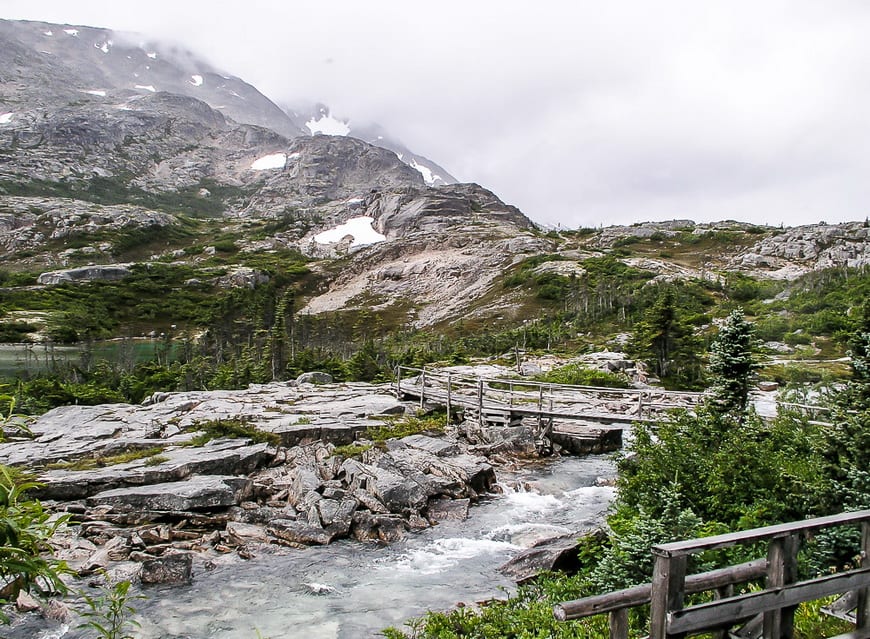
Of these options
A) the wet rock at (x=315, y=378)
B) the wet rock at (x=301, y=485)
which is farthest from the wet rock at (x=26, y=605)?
the wet rock at (x=315, y=378)

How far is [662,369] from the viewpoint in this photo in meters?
41.2

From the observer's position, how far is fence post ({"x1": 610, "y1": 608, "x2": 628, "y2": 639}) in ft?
17.3

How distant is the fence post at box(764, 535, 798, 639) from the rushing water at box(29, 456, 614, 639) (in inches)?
292

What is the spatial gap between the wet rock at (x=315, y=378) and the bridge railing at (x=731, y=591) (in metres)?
39.8

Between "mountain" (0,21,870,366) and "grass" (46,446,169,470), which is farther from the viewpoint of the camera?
"mountain" (0,21,870,366)

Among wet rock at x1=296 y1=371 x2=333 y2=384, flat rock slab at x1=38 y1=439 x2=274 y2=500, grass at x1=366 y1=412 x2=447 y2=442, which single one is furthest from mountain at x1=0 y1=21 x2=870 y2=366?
flat rock slab at x1=38 y1=439 x2=274 y2=500

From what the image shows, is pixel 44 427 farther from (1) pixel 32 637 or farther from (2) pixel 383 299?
(2) pixel 383 299

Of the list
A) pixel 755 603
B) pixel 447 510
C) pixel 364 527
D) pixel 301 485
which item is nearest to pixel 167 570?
pixel 364 527

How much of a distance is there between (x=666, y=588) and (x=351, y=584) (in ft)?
31.7

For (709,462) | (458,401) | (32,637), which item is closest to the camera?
(32,637)

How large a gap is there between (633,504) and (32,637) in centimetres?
1219

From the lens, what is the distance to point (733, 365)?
15648 millimetres

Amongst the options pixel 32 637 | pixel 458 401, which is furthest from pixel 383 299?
pixel 32 637

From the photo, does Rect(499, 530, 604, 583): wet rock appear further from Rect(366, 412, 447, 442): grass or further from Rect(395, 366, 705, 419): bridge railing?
Rect(395, 366, 705, 419): bridge railing
